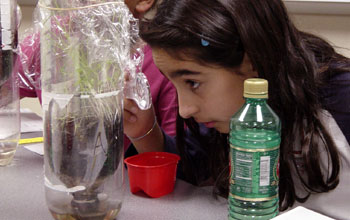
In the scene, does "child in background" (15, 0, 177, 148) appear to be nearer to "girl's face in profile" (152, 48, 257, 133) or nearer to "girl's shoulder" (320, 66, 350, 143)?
"girl's face in profile" (152, 48, 257, 133)

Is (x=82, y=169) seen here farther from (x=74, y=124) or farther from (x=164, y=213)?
(x=164, y=213)

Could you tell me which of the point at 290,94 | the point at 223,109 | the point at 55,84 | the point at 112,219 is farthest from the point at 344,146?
the point at 55,84

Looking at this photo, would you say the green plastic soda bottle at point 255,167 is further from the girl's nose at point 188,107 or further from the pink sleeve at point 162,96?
the pink sleeve at point 162,96

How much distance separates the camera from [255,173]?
0.74 meters

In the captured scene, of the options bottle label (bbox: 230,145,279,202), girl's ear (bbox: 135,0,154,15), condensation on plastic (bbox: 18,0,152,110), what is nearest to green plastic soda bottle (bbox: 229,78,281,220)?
bottle label (bbox: 230,145,279,202)

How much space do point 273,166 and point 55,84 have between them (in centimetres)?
41

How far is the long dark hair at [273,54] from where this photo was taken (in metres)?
0.96

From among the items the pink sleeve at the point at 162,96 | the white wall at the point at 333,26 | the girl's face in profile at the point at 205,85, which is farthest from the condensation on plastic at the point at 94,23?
the white wall at the point at 333,26

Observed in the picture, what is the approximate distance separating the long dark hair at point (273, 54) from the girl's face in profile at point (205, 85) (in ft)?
0.07

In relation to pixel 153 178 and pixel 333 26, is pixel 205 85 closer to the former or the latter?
pixel 153 178

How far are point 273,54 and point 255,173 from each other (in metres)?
0.35

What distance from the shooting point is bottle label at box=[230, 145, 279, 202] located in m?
0.74

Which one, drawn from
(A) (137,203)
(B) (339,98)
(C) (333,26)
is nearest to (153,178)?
(A) (137,203)

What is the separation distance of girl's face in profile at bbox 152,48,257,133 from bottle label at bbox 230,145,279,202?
0.91ft
